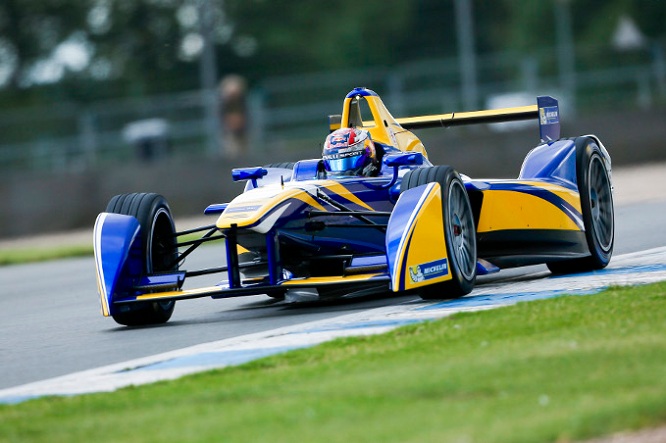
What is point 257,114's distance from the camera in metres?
27.7

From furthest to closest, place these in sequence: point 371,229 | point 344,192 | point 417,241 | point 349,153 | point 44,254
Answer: point 44,254, point 349,153, point 371,229, point 344,192, point 417,241

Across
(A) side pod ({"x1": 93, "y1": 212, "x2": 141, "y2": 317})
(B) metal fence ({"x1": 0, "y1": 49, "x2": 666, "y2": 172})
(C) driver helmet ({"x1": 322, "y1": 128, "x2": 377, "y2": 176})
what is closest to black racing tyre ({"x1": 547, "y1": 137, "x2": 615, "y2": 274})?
(C) driver helmet ({"x1": 322, "y1": 128, "x2": 377, "y2": 176})

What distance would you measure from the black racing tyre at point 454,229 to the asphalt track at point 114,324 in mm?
390

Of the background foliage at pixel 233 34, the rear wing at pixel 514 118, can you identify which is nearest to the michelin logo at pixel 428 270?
the rear wing at pixel 514 118

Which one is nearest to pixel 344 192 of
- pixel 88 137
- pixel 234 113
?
pixel 234 113

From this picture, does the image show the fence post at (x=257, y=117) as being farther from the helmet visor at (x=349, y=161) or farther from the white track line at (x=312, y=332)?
the white track line at (x=312, y=332)

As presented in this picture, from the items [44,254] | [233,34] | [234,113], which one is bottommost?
[44,254]

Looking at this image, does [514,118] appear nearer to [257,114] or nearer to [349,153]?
[349,153]

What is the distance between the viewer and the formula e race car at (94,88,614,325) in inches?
374

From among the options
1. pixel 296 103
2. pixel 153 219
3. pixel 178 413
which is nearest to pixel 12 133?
pixel 296 103

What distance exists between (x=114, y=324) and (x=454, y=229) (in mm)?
2795

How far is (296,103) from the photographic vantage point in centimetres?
2828

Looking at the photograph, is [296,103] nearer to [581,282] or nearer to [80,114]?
[80,114]

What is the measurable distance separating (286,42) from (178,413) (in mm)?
Result: 40907
